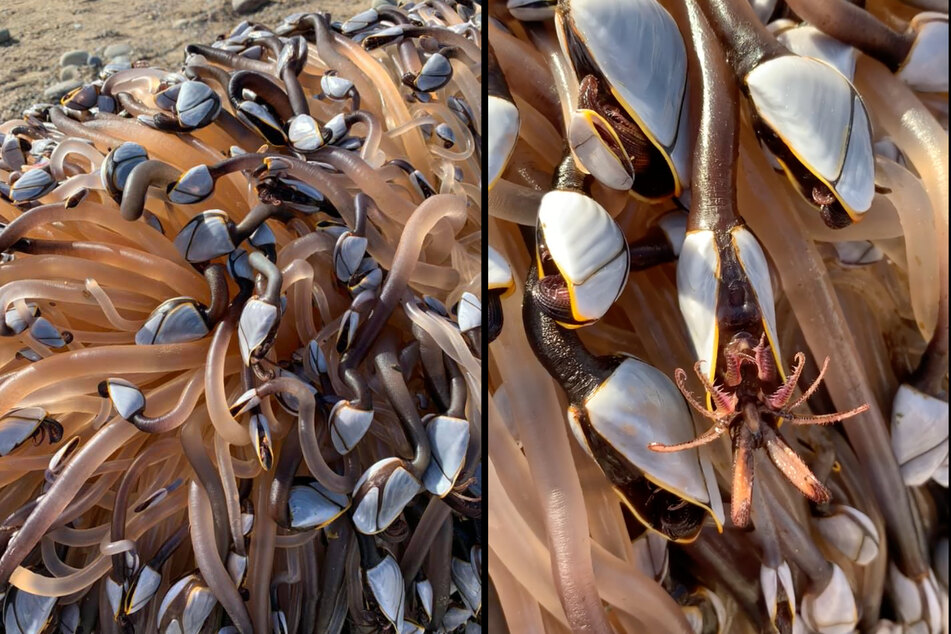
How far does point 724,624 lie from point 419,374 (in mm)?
258

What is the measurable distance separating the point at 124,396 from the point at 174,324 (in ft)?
0.18

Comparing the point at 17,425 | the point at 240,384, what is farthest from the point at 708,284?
the point at 17,425

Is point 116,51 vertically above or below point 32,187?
below

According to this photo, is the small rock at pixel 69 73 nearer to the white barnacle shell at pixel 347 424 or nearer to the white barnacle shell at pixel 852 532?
the white barnacle shell at pixel 347 424

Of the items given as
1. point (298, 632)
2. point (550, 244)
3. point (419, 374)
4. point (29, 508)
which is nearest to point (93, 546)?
point (29, 508)

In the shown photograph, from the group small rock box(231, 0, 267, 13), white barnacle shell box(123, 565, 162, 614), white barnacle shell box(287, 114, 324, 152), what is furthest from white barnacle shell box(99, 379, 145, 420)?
small rock box(231, 0, 267, 13)

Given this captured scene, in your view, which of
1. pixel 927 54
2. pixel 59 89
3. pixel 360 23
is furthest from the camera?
pixel 59 89

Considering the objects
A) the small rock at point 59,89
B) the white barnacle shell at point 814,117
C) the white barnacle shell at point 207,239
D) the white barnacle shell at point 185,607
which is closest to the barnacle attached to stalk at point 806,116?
the white barnacle shell at point 814,117

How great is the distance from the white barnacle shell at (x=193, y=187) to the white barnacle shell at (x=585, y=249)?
10.7 inches

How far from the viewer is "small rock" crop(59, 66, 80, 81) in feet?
3.61

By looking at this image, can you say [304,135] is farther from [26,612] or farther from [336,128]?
[26,612]

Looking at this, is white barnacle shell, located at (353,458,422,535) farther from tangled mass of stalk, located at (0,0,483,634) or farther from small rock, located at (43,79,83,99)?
small rock, located at (43,79,83,99)

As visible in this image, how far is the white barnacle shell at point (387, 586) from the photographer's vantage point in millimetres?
565

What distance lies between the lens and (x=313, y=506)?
1.77ft
